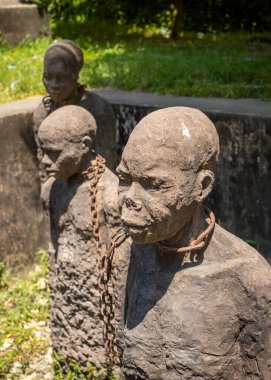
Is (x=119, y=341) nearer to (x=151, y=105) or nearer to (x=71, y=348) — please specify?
(x=71, y=348)

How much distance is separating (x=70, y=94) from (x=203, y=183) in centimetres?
316

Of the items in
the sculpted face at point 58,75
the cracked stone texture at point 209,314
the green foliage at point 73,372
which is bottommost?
the green foliage at point 73,372

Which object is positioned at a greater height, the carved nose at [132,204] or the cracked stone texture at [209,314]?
the carved nose at [132,204]

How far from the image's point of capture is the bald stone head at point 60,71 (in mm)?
5086

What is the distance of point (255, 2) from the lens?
12.5 m

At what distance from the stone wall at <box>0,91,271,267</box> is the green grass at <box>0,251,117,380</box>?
199 millimetres

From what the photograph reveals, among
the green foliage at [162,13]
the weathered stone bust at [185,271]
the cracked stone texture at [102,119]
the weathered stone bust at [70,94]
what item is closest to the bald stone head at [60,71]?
the weathered stone bust at [70,94]

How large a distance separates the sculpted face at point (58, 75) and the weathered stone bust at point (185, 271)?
294 cm

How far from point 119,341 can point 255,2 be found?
10933mm

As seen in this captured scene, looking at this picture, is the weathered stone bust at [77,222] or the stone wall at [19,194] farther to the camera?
the stone wall at [19,194]

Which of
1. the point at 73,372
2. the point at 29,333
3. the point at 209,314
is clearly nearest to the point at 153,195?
the point at 209,314

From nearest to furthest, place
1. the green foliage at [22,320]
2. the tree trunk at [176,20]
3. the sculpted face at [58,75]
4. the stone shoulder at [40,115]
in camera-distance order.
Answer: the green foliage at [22,320], the sculpted face at [58,75], the stone shoulder at [40,115], the tree trunk at [176,20]

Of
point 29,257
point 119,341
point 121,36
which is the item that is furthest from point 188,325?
point 121,36

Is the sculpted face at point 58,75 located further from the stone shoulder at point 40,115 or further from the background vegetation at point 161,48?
the background vegetation at point 161,48
